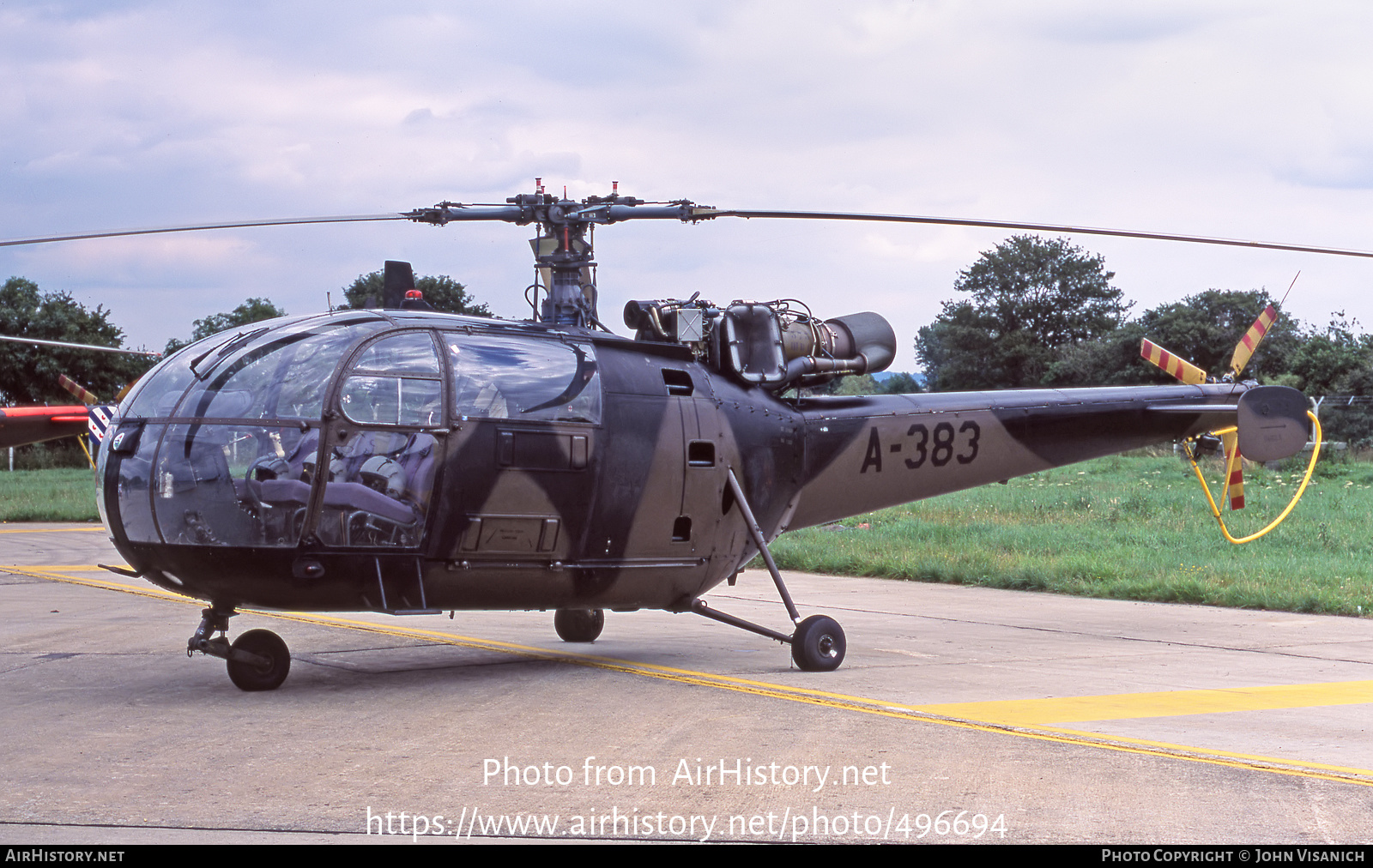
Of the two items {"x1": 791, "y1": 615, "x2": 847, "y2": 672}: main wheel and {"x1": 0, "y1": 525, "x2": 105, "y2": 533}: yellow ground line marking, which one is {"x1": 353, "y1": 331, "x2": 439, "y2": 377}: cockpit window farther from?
{"x1": 0, "y1": 525, "x2": 105, "y2": 533}: yellow ground line marking

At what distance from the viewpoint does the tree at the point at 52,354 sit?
174 feet

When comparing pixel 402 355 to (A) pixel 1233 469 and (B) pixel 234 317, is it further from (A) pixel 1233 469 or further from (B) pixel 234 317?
(B) pixel 234 317

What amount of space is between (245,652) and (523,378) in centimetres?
249

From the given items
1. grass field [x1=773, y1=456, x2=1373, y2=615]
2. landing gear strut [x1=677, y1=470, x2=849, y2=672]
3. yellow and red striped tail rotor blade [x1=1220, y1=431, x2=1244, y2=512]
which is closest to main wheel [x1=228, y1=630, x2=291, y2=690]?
landing gear strut [x1=677, y1=470, x2=849, y2=672]

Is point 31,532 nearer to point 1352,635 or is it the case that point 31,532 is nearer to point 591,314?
point 591,314

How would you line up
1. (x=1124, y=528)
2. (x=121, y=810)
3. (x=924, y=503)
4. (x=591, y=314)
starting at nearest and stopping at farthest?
(x=121, y=810) → (x=591, y=314) → (x=1124, y=528) → (x=924, y=503)

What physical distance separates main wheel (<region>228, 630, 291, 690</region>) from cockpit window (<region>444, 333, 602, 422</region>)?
202cm

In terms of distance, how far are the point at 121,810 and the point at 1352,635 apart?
997 centimetres

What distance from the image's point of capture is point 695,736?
22.9ft

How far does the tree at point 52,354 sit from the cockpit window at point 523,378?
45.7m

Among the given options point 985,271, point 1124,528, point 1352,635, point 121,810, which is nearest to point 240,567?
point 121,810

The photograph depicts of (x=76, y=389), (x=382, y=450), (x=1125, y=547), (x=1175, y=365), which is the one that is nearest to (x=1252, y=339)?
(x=1175, y=365)

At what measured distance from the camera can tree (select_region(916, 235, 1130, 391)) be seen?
271 ft

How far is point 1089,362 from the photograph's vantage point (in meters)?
68.3
